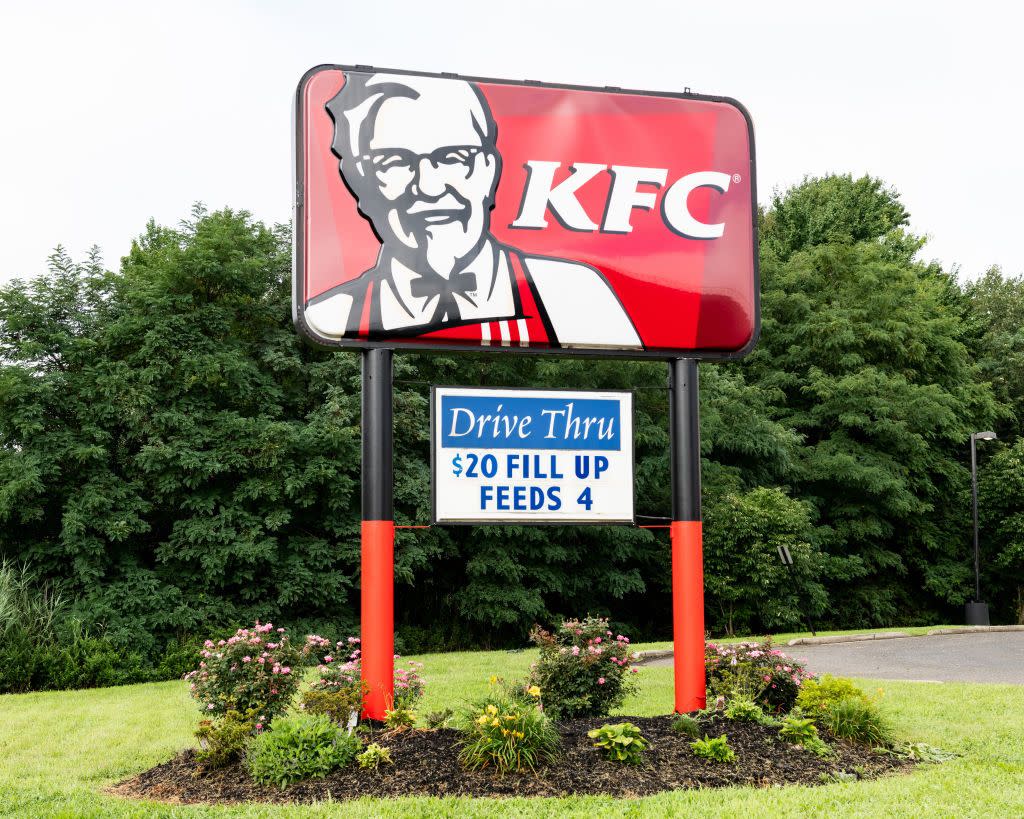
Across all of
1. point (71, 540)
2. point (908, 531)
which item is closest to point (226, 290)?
point (71, 540)

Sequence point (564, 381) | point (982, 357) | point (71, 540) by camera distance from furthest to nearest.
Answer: point (982, 357) → point (564, 381) → point (71, 540)

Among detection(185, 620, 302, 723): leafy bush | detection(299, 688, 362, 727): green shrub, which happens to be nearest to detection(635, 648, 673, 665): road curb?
detection(185, 620, 302, 723): leafy bush

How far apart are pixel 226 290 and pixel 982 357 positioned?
29.3 metres

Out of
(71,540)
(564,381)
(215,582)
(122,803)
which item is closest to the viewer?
(122,803)

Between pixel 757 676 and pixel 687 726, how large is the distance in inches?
48.6

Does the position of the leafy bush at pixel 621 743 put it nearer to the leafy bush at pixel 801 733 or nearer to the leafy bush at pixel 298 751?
the leafy bush at pixel 801 733

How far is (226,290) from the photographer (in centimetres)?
2064

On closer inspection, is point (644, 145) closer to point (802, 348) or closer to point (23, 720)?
point (23, 720)

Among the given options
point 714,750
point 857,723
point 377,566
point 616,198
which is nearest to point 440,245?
point 616,198

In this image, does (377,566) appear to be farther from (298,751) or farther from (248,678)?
(298,751)

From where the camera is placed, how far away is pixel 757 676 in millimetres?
8359

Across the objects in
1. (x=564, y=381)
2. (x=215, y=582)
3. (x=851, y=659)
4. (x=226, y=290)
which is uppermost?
(x=226, y=290)

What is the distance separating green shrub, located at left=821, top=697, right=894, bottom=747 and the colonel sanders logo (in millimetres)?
3624

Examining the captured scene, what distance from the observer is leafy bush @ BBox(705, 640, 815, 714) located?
8.28 metres
